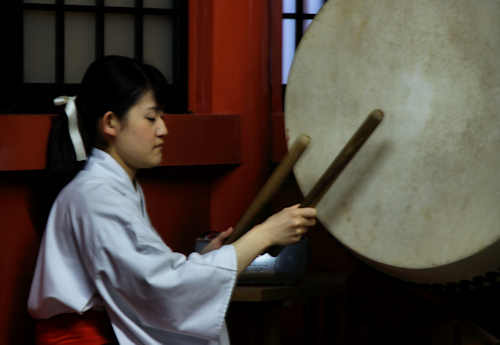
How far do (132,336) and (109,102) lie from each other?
0.52 metres

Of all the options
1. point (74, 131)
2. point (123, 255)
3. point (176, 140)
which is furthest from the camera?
point (176, 140)

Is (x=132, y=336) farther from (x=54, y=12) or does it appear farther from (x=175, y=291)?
(x=54, y=12)

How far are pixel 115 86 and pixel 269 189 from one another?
42 cm

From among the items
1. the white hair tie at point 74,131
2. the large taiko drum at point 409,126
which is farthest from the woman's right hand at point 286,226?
the white hair tie at point 74,131

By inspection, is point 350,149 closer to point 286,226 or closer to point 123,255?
point 286,226

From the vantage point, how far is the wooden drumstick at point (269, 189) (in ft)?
5.57

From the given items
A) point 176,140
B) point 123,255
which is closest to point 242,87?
point 176,140

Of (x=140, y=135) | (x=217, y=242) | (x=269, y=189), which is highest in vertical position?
(x=140, y=135)

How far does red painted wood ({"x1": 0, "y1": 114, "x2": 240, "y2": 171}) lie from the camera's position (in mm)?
2070

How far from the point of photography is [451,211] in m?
1.62

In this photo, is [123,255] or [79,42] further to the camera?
[79,42]

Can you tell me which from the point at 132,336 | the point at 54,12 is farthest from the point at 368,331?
the point at 54,12

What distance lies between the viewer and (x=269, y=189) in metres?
1.70

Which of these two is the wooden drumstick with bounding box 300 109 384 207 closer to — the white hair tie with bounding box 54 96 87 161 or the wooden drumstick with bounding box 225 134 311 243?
the wooden drumstick with bounding box 225 134 311 243
